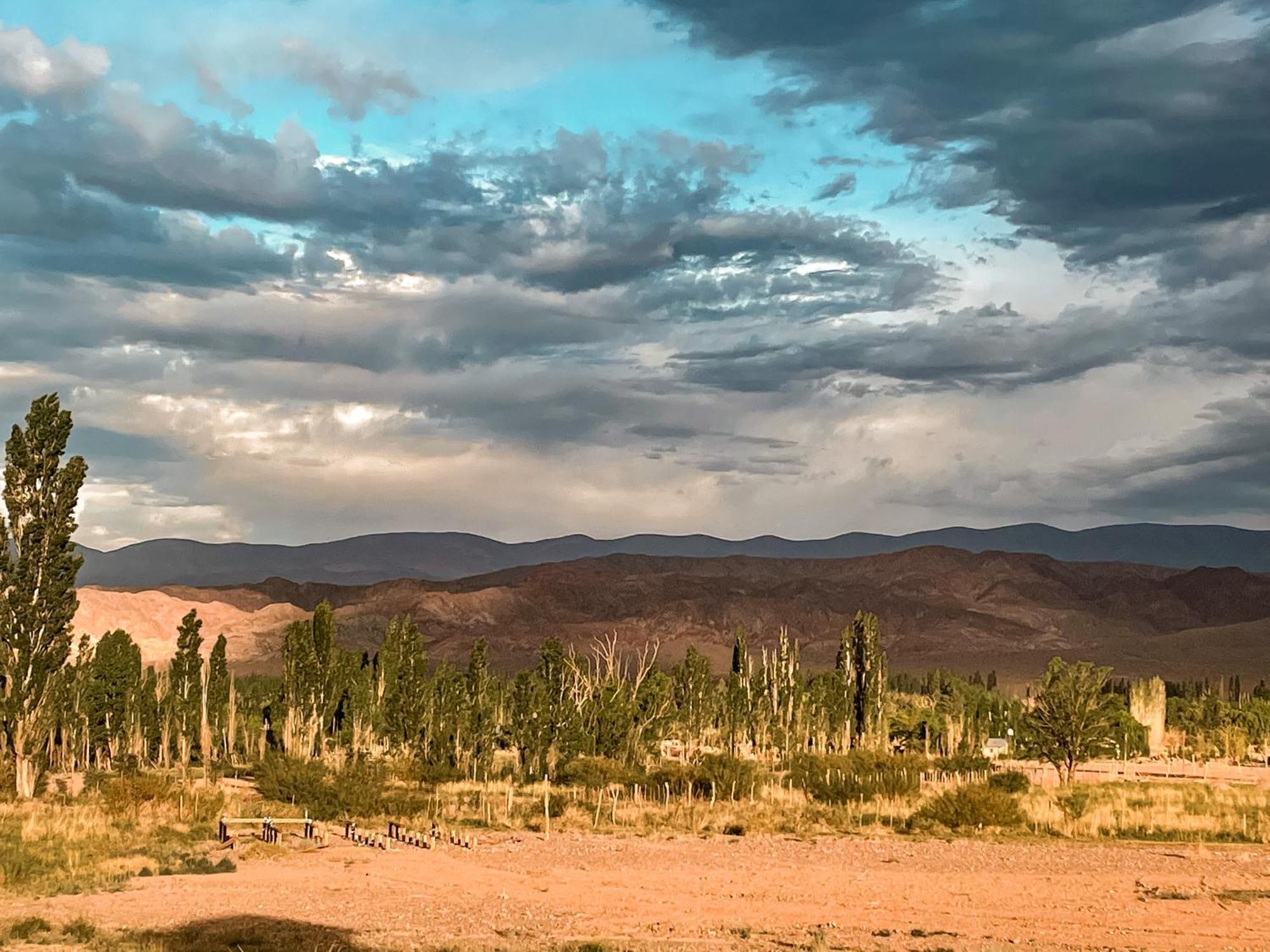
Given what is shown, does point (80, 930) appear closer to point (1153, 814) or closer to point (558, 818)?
point (558, 818)

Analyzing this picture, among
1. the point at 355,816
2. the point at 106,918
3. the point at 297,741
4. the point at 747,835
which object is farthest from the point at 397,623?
the point at 106,918

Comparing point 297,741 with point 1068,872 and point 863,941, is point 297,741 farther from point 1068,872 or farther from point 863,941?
point 863,941

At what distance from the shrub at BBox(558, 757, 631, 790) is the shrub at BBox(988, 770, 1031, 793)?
46.8 feet

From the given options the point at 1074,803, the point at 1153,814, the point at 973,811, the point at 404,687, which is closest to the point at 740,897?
the point at 973,811

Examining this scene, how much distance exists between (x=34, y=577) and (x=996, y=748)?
70.0 metres

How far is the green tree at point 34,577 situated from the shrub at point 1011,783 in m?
33.6

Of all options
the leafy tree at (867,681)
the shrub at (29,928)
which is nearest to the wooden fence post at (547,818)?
the shrub at (29,928)

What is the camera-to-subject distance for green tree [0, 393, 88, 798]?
132 ft

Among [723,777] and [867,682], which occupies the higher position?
[867,682]

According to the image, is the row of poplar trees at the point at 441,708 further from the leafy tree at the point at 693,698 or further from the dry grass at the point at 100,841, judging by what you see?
the dry grass at the point at 100,841

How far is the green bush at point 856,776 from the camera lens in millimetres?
48062

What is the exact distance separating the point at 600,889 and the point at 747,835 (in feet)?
41.5

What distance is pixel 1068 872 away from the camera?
31.1 metres

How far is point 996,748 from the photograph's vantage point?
92.6 metres
